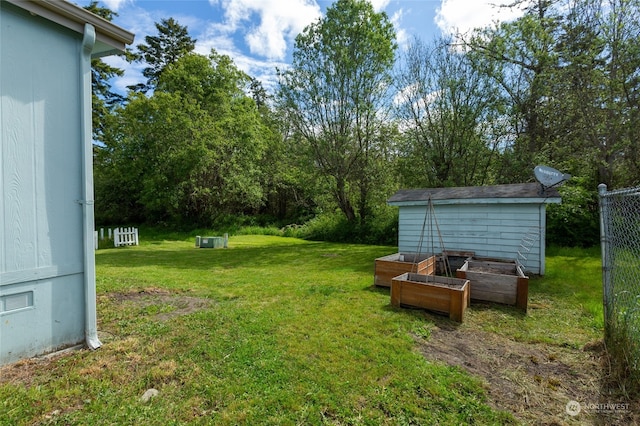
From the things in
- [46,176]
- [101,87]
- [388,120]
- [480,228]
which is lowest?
[480,228]

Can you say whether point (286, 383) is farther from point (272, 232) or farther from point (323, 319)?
point (272, 232)

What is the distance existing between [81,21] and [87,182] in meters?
1.55

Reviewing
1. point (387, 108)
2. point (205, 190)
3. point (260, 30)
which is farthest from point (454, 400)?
point (205, 190)

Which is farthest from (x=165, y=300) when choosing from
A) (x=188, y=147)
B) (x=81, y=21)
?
(x=188, y=147)

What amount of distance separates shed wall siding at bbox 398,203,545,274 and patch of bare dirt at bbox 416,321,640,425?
3078 millimetres

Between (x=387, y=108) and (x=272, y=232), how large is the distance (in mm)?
10083

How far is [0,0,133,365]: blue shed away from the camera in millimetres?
2479

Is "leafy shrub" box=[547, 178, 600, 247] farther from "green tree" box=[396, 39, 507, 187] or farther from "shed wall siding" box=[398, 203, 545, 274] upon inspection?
"shed wall siding" box=[398, 203, 545, 274]

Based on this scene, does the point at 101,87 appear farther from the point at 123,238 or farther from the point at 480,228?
Result: the point at 480,228

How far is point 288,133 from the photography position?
15266 mm

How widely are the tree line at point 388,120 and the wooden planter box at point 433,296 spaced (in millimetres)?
8236

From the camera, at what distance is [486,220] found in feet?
23.9

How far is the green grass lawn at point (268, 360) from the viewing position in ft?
6.97

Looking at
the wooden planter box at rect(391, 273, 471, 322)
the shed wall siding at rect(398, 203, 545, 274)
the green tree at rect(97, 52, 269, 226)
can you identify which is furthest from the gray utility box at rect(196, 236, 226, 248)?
the wooden planter box at rect(391, 273, 471, 322)
